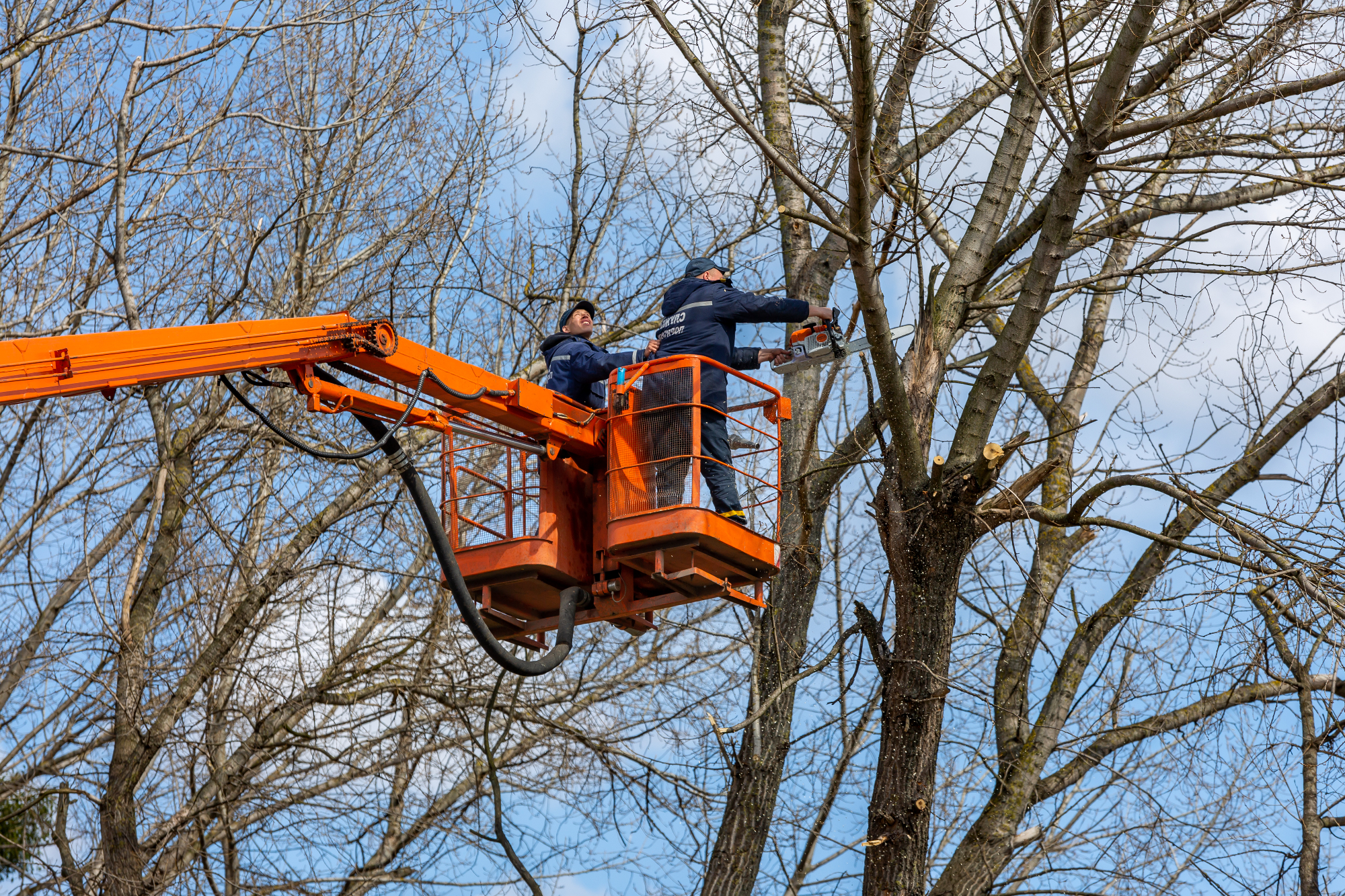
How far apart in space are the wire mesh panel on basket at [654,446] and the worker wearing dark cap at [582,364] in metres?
0.56

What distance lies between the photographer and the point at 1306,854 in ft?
27.0

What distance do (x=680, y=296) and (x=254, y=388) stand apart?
5875 millimetres

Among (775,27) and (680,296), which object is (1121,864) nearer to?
(680,296)

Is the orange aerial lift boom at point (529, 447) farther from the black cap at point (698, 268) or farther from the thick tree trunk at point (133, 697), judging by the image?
the thick tree trunk at point (133, 697)

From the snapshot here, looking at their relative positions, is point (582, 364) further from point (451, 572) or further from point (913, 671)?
point (913, 671)

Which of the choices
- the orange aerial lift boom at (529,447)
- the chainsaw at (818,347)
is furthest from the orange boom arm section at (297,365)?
the chainsaw at (818,347)

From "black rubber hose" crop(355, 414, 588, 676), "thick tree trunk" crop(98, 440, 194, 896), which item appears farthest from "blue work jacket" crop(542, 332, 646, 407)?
"thick tree trunk" crop(98, 440, 194, 896)

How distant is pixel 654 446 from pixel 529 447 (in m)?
0.71

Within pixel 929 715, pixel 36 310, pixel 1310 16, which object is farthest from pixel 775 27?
pixel 36 310

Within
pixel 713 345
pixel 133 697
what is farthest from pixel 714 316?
pixel 133 697

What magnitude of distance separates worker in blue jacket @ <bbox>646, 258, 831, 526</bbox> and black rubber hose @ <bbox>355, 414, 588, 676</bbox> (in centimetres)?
101

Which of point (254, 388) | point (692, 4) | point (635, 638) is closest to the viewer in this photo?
point (692, 4)

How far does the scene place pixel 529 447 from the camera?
787 cm

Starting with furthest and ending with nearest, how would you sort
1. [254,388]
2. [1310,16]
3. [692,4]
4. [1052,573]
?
[254,388] < [1052,573] < [692,4] < [1310,16]
